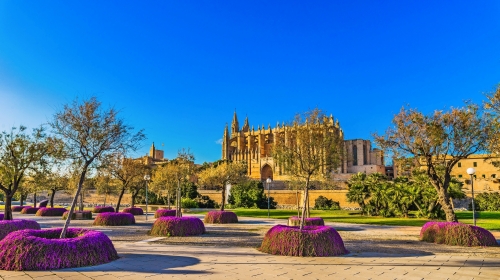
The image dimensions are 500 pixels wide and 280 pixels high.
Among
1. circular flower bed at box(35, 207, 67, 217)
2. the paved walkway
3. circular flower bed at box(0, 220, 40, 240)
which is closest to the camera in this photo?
the paved walkway

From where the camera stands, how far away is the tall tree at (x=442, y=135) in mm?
14812

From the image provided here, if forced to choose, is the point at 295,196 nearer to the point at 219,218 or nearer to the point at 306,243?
the point at 219,218

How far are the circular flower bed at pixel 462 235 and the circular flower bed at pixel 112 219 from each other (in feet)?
51.7

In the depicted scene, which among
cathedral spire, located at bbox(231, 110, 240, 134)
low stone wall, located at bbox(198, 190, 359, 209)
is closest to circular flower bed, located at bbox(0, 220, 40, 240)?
low stone wall, located at bbox(198, 190, 359, 209)

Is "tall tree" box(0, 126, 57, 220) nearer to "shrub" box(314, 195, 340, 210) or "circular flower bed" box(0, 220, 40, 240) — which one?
"circular flower bed" box(0, 220, 40, 240)

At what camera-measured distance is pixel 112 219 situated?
20.4 m

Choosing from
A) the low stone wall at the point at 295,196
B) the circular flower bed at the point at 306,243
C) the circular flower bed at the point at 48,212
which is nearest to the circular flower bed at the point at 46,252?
the circular flower bed at the point at 306,243

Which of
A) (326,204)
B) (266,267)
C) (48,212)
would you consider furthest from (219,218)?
(326,204)

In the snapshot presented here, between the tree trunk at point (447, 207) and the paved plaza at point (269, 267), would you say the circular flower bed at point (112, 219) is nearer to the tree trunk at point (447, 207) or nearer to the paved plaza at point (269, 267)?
the paved plaza at point (269, 267)

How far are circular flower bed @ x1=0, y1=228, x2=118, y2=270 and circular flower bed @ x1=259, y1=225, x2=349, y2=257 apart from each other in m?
4.40

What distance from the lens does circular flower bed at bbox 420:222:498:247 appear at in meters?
12.1

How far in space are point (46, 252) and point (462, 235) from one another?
12.2 meters

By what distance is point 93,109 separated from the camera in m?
10.6

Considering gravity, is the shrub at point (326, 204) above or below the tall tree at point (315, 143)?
below
